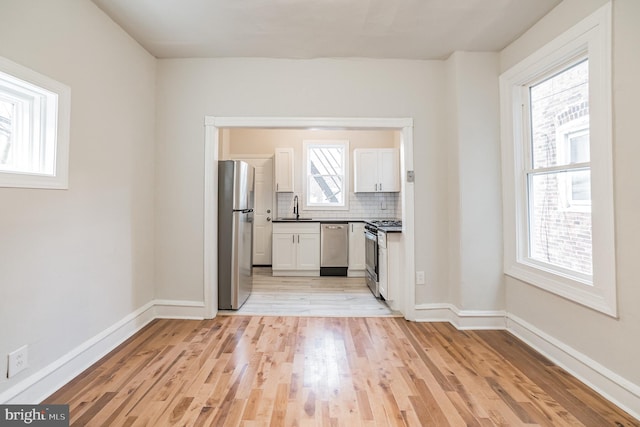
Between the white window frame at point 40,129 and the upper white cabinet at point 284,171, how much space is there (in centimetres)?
365

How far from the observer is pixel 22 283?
162 cm

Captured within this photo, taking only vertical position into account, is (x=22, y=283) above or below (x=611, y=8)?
below

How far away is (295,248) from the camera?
5004 mm

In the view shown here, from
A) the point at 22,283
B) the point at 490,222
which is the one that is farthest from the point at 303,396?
the point at 490,222

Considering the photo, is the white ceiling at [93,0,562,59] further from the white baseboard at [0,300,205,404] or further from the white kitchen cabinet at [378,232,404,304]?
the white baseboard at [0,300,205,404]

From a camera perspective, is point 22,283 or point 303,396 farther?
point 303,396

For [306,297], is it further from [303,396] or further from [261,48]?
[261,48]

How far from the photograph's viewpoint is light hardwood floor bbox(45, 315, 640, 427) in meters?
1.57

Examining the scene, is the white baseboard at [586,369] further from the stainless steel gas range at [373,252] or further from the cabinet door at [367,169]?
the cabinet door at [367,169]

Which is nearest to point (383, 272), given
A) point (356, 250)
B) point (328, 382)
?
point (356, 250)

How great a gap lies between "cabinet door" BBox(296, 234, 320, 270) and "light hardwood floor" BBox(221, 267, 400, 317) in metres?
0.23

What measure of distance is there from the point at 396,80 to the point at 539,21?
1.16 meters

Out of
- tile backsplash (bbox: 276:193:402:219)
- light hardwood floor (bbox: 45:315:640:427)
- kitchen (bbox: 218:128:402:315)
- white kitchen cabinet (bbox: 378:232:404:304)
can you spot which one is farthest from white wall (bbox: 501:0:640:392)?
tile backsplash (bbox: 276:193:402:219)
